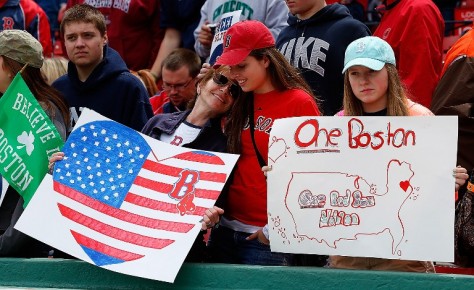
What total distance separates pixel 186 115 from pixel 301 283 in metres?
1.51

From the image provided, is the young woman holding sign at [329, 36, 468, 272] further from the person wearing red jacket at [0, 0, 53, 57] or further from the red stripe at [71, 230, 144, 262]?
the person wearing red jacket at [0, 0, 53, 57]

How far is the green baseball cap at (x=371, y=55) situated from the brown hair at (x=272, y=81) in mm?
535

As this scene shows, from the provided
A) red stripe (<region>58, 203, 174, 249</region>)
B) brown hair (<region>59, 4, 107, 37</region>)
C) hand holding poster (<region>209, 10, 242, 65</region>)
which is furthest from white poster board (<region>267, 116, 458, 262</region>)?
brown hair (<region>59, 4, 107, 37</region>)

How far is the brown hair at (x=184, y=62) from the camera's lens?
25.9ft

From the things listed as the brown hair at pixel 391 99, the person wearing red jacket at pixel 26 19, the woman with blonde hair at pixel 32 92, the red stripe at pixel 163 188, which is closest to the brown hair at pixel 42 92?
the woman with blonde hair at pixel 32 92

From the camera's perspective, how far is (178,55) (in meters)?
7.98

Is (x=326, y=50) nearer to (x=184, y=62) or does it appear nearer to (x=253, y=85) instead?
(x=253, y=85)

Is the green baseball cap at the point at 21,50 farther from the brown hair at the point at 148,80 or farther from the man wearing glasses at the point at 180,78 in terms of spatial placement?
the brown hair at the point at 148,80

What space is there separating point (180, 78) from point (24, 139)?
215 centimetres

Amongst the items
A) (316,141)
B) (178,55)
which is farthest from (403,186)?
(178,55)

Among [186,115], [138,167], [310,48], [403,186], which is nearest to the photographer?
[403,186]

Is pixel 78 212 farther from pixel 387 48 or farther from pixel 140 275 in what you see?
pixel 387 48

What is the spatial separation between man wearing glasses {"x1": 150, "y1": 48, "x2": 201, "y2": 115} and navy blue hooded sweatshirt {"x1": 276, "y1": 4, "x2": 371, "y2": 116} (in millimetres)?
1308

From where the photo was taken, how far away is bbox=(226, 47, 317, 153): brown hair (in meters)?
5.79
